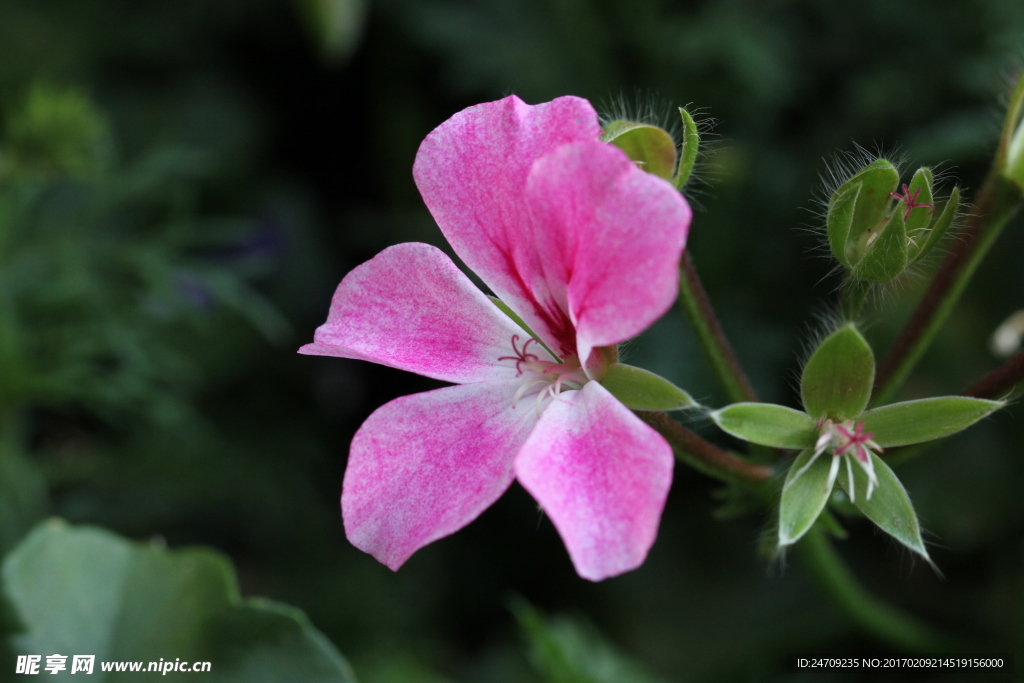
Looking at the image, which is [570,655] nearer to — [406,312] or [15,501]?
[406,312]

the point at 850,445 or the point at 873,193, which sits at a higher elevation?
the point at 873,193

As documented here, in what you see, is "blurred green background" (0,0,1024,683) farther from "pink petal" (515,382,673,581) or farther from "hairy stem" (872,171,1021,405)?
"pink petal" (515,382,673,581)

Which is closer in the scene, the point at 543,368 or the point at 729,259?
the point at 543,368

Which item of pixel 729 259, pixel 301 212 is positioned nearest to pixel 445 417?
pixel 729 259

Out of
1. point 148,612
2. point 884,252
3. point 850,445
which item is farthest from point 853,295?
point 148,612

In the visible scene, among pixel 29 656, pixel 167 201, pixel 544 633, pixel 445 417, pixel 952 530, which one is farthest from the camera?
pixel 167 201

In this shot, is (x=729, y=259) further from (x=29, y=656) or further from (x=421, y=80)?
(x=29, y=656)

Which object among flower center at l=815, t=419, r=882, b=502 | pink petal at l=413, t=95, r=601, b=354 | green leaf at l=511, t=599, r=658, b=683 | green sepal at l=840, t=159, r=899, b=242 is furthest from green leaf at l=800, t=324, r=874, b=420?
green leaf at l=511, t=599, r=658, b=683
